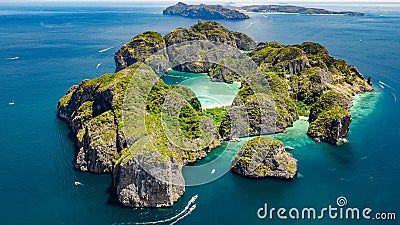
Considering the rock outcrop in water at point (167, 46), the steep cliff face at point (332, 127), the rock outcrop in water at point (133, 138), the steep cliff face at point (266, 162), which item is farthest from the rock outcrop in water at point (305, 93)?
the rock outcrop in water at point (167, 46)

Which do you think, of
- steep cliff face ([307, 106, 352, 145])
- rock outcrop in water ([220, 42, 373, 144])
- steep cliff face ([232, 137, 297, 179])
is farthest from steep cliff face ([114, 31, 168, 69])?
steep cliff face ([232, 137, 297, 179])

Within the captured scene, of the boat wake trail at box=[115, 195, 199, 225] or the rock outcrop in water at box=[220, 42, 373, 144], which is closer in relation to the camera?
the boat wake trail at box=[115, 195, 199, 225]

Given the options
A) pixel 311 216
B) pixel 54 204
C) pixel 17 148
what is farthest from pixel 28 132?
pixel 311 216

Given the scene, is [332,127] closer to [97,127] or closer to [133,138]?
[133,138]

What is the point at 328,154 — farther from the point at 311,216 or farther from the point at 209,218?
the point at 209,218

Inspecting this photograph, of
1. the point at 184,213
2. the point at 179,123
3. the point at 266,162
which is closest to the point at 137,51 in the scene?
the point at 179,123

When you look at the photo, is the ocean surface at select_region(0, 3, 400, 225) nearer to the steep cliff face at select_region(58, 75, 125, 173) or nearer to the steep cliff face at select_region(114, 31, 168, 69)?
the steep cliff face at select_region(58, 75, 125, 173)
